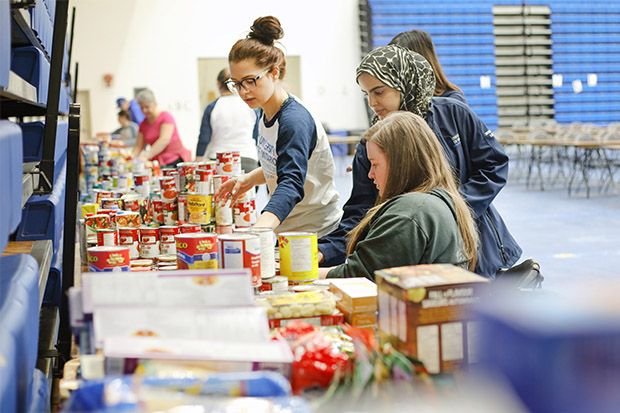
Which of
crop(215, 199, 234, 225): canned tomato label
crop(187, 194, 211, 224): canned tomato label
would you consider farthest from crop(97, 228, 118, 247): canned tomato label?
crop(215, 199, 234, 225): canned tomato label

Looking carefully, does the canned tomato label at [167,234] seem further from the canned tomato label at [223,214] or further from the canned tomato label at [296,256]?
the canned tomato label at [296,256]

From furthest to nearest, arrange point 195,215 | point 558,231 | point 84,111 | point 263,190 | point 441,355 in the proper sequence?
point 84,111, point 263,190, point 558,231, point 195,215, point 441,355

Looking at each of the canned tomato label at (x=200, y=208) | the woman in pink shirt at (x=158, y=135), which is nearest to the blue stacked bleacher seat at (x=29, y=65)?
the canned tomato label at (x=200, y=208)

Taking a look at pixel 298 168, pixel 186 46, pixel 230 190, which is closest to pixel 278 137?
pixel 298 168

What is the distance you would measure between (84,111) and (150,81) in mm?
1735

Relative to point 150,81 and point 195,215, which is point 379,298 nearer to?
point 195,215

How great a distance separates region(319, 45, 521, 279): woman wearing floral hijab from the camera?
2668mm

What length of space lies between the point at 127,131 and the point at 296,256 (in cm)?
920

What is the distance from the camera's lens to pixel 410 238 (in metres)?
2.00

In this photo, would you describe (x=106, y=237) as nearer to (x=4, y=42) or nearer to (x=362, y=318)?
(x=4, y=42)

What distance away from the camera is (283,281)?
1978 millimetres

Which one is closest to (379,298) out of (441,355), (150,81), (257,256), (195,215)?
(441,355)

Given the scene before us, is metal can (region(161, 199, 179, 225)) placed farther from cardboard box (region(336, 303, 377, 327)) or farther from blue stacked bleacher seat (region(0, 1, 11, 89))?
cardboard box (region(336, 303, 377, 327))

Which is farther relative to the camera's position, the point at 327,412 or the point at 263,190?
the point at 263,190
